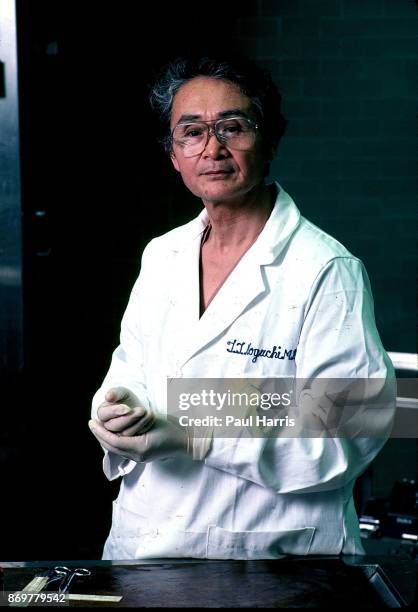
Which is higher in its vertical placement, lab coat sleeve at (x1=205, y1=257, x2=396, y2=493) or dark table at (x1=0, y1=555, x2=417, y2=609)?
lab coat sleeve at (x1=205, y1=257, x2=396, y2=493)

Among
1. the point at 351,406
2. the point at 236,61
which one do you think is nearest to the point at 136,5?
the point at 236,61

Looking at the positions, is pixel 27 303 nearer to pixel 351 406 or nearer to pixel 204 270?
pixel 204 270

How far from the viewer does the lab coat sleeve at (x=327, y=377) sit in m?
1.28

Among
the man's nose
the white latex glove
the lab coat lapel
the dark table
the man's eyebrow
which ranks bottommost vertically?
the dark table

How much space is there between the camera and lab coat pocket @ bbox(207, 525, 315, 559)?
1.34 m

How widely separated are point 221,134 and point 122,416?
1.78ft

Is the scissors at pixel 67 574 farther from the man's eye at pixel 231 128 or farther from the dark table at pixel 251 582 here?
the man's eye at pixel 231 128

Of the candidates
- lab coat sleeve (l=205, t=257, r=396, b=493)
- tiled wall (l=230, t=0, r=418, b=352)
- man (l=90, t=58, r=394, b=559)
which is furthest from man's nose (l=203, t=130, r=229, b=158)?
tiled wall (l=230, t=0, r=418, b=352)

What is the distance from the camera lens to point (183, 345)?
148 centimetres

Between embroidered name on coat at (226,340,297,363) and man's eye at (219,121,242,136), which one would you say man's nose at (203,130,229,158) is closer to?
man's eye at (219,121,242,136)

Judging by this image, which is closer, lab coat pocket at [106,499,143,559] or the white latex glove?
the white latex glove

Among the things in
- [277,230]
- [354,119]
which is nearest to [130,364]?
[277,230]

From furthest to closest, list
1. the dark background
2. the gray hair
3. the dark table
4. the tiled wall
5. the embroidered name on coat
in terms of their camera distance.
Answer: the tiled wall → the dark background → the gray hair → the embroidered name on coat → the dark table

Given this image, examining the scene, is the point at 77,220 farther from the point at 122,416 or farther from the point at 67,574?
the point at 67,574
